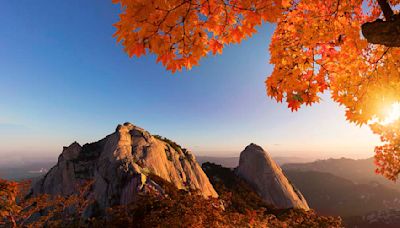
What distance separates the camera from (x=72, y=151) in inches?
898

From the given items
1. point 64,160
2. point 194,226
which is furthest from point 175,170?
point 194,226

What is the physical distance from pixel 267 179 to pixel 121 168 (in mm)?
21000

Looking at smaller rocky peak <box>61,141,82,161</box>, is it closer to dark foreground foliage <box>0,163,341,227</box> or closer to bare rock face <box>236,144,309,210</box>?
dark foreground foliage <box>0,163,341,227</box>

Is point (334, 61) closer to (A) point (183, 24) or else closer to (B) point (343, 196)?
(A) point (183, 24)

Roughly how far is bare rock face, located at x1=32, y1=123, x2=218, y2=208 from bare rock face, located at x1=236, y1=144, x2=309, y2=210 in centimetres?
1007

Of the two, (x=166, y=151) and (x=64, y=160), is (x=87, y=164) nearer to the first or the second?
(x=64, y=160)

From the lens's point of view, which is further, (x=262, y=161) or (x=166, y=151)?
(x=262, y=161)

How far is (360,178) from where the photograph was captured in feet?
577

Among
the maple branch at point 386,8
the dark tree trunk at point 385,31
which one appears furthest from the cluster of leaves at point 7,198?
the maple branch at point 386,8

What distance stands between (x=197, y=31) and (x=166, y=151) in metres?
21.7

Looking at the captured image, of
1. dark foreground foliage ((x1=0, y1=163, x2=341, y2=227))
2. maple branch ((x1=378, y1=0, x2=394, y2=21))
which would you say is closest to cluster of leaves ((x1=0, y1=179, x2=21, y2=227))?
dark foreground foliage ((x1=0, y1=163, x2=341, y2=227))

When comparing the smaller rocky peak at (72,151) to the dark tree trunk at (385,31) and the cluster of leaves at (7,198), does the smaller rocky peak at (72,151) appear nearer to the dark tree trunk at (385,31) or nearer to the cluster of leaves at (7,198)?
the cluster of leaves at (7,198)

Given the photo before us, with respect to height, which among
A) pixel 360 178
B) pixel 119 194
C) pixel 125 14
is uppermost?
pixel 125 14

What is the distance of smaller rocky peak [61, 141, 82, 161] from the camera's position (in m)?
22.4
